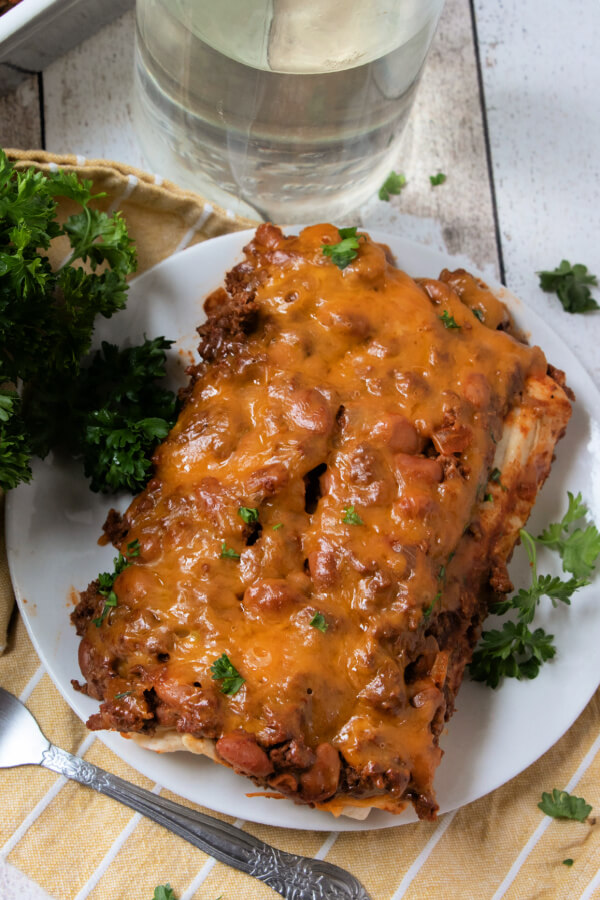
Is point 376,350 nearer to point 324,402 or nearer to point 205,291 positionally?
point 324,402

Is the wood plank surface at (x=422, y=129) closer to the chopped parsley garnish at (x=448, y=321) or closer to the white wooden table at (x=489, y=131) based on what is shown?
the white wooden table at (x=489, y=131)

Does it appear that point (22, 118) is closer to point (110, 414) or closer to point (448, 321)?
point (110, 414)

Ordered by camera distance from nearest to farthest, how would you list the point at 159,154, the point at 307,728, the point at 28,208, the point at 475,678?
the point at 307,728 → the point at 28,208 → the point at 475,678 → the point at 159,154

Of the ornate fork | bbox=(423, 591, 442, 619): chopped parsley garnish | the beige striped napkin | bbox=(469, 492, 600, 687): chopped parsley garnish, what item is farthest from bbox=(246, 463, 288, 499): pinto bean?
the ornate fork

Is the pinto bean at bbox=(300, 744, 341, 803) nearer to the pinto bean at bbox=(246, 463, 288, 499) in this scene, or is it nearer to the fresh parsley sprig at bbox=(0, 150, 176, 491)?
the pinto bean at bbox=(246, 463, 288, 499)

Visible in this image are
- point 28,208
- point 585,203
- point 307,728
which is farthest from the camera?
point 585,203

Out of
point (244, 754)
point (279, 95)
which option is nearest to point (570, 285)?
point (279, 95)

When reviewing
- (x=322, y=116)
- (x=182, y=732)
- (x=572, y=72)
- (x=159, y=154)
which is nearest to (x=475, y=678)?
(x=182, y=732)
